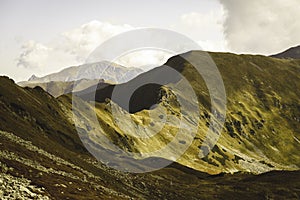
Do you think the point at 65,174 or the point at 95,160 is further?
the point at 95,160

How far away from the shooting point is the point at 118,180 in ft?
267

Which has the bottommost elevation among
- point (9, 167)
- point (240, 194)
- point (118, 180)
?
point (240, 194)

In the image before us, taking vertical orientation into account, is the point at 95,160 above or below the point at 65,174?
above

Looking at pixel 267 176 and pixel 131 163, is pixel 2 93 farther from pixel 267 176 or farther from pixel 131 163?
pixel 267 176

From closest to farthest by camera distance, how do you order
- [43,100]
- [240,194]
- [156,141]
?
[240,194], [43,100], [156,141]

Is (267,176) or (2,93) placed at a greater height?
(2,93)

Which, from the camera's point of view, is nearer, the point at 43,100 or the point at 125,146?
the point at 43,100

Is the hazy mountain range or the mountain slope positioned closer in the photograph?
the mountain slope

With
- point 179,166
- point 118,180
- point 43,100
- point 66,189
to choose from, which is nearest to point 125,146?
point 179,166

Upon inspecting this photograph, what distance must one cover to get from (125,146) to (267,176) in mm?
52545

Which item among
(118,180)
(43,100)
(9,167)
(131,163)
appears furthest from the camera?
(43,100)

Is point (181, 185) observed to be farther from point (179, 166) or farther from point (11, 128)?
point (11, 128)

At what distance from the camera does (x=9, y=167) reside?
4812 cm

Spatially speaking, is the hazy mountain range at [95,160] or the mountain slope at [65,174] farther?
the hazy mountain range at [95,160]
